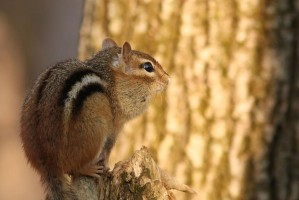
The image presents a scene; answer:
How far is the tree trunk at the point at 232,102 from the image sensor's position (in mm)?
5602

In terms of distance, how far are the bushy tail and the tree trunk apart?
52.8 inches

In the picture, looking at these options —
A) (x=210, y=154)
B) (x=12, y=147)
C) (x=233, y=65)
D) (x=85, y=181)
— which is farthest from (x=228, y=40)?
(x=12, y=147)

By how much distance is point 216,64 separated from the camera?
563 centimetres

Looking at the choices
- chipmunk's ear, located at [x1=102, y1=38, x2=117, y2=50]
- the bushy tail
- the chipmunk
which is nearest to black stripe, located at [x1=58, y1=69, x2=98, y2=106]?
the chipmunk

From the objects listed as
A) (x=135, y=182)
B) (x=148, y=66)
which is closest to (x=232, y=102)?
(x=148, y=66)

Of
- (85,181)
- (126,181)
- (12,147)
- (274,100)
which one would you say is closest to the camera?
(126,181)

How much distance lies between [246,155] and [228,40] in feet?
2.13

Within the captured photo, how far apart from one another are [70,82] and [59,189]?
1.54ft

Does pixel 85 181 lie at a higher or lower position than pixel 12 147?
higher

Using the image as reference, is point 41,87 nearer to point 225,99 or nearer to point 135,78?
point 135,78

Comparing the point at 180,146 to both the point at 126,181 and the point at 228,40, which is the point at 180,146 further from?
the point at 126,181

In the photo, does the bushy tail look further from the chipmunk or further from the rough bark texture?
the rough bark texture

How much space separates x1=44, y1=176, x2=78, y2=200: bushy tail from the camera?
14.2ft

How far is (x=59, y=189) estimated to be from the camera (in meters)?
4.34
